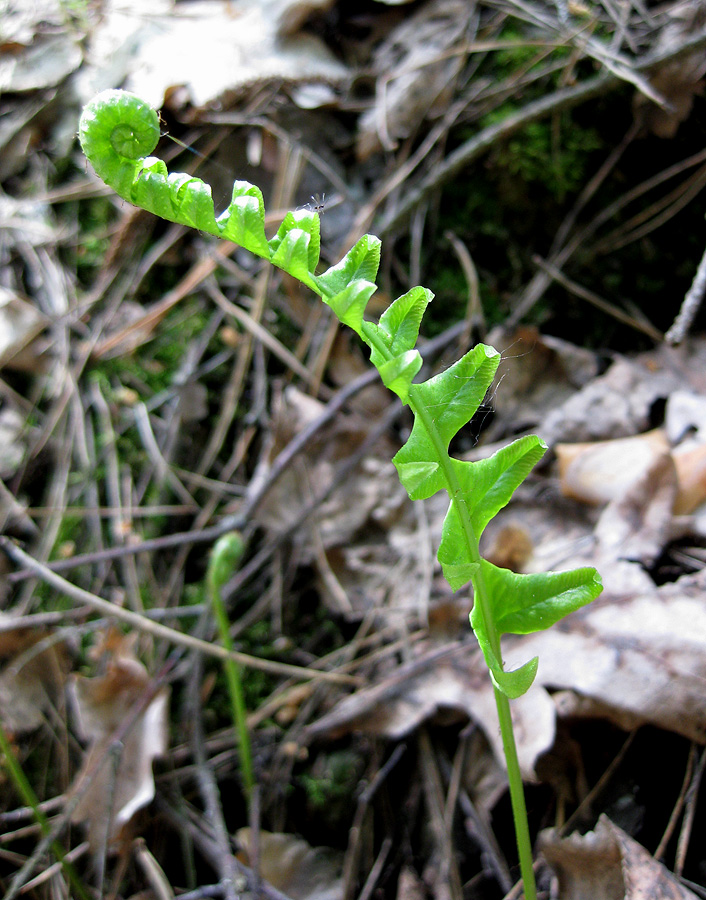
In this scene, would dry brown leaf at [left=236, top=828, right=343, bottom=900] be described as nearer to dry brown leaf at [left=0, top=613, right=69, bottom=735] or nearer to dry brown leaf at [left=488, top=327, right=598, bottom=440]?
dry brown leaf at [left=0, top=613, right=69, bottom=735]

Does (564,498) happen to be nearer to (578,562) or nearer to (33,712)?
(578,562)

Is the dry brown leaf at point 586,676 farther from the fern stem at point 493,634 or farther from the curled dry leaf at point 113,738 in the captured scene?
the curled dry leaf at point 113,738

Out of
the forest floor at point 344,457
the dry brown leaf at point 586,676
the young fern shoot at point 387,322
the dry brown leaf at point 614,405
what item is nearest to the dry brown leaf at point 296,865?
the forest floor at point 344,457

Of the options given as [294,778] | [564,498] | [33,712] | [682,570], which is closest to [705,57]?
[564,498]

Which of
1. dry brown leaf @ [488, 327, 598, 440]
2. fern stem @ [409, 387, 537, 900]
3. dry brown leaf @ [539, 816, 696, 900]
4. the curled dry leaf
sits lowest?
the curled dry leaf

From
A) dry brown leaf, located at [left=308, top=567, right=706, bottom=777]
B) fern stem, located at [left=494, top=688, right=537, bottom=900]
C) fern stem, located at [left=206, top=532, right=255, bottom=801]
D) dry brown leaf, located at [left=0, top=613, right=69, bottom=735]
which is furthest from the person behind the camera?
dry brown leaf, located at [left=0, top=613, right=69, bottom=735]

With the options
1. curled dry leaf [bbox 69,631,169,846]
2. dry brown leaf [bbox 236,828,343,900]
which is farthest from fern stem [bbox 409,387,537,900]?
curled dry leaf [bbox 69,631,169,846]
